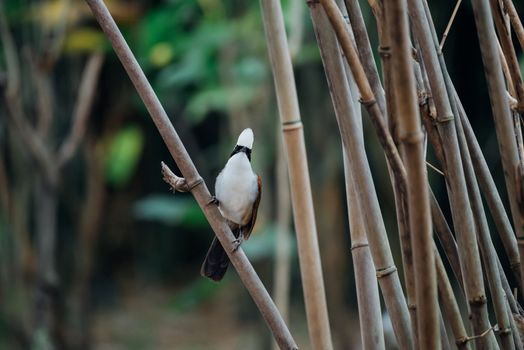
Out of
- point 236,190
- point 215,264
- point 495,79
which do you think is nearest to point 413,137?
point 495,79

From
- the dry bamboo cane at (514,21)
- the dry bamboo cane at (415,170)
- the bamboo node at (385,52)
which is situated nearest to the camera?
the dry bamboo cane at (415,170)

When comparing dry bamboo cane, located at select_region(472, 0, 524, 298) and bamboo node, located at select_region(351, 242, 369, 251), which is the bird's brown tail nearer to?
bamboo node, located at select_region(351, 242, 369, 251)

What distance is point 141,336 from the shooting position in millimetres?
3801

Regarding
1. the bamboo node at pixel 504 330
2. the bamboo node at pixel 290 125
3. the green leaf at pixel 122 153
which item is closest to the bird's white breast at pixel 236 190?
the bamboo node at pixel 290 125

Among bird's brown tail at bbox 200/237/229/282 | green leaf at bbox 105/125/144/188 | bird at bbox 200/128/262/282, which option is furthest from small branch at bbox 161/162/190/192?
green leaf at bbox 105/125/144/188

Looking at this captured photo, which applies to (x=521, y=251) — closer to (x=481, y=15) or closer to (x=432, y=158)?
(x=481, y=15)

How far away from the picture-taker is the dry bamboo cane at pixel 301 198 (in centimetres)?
75

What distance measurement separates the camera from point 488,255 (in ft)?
2.41

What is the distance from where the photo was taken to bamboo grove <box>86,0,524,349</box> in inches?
27.0

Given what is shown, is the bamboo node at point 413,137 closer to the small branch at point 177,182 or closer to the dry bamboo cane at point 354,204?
the dry bamboo cane at point 354,204

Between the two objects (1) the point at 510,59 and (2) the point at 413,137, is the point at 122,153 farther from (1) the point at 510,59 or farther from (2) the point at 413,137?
(2) the point at 413,137

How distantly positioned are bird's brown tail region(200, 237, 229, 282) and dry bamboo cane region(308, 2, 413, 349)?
57cm

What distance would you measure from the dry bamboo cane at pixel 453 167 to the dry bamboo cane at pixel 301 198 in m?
0.13

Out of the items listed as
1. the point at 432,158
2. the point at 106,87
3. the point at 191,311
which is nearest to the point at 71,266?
the point at 191,311
